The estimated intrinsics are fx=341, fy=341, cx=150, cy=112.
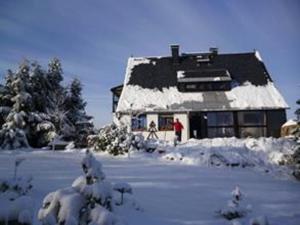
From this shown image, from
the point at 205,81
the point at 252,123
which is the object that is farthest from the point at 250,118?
the point at 205,81

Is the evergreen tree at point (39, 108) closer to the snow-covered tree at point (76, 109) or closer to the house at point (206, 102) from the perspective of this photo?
the snow-covered tree at point (76, 109)

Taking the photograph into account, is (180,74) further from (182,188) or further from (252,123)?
(182,188)

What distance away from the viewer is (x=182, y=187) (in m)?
8.65

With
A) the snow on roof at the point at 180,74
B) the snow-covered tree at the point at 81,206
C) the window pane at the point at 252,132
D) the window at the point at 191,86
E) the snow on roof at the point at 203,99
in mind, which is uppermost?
the snow on roof at the point at 180,74

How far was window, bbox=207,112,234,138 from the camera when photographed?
80.6ft

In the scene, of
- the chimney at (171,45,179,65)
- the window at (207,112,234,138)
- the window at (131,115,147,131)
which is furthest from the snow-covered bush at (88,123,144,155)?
the chimney at (171,45,179,65)

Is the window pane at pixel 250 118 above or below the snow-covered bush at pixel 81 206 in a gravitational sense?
above

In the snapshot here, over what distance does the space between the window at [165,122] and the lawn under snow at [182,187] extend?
1122 centimetres

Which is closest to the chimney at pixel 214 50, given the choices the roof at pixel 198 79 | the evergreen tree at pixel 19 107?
the roof at pixel 198 79

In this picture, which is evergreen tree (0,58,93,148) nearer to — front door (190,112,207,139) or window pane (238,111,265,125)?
front door (190,112,207,139)

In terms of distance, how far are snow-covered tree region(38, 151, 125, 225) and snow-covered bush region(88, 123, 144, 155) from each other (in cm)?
1097

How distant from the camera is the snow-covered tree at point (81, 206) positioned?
3.43 metres

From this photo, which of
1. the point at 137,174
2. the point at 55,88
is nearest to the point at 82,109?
the point at 55,88

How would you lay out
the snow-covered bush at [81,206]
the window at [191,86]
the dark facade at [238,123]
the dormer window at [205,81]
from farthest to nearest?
the window at [191,86]
the dormer window at [205,81]
the dark facade at [238,123]
the snow-covered bush at [81,206]
